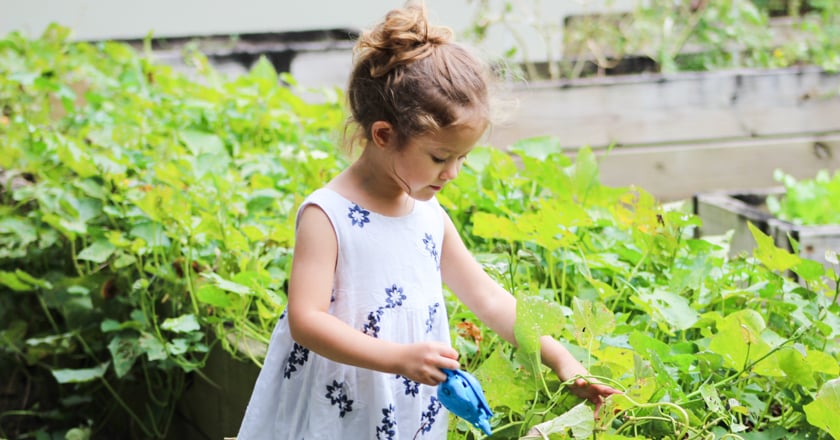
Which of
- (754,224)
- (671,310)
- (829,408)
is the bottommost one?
(829,408)

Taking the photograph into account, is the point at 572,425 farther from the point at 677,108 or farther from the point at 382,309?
the point at 677,108

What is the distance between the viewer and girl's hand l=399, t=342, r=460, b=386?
3.98 ft

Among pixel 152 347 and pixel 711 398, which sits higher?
pixel 152 347

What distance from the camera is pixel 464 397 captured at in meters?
1.20

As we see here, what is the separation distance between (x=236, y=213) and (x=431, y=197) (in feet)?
3.01

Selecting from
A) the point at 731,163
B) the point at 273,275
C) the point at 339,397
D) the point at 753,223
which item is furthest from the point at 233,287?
the point at 731,163

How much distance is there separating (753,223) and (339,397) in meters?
1.65

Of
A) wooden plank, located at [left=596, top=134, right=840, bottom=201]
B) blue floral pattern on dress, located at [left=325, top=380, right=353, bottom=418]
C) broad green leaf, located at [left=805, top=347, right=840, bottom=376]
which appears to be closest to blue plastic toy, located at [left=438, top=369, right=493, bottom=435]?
blue floral pattern on dress, located at [left=325, top=380, right=353, bottom=418]

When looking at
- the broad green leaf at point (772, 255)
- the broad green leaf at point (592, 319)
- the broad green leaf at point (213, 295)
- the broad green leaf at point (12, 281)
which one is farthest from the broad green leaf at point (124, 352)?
the broad green leaf at point (772, 255)

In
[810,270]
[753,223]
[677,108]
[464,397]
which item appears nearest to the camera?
[464,397]

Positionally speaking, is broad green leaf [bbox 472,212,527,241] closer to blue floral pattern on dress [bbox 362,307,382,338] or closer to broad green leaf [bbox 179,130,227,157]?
blue floral pattern on dress [bbox 362,307,382,338]

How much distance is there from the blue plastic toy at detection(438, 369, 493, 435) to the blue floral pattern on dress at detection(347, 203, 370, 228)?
0.95 ft

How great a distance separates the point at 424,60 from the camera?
54.4 inches

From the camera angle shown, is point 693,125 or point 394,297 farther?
point 693,125
